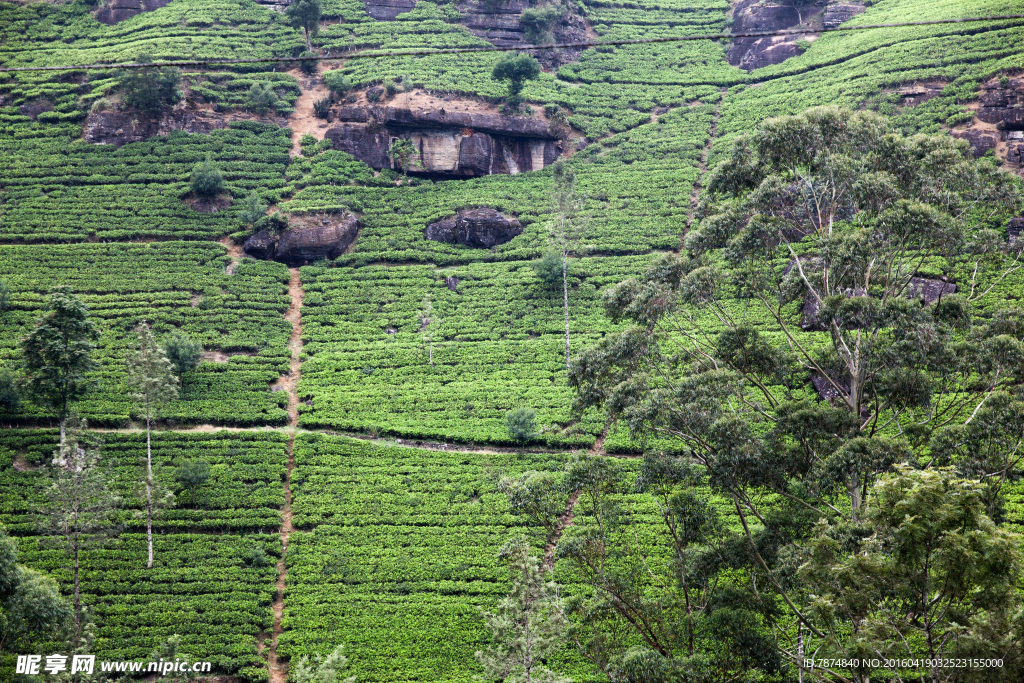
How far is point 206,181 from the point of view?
5397cm

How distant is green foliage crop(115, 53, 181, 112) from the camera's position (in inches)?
2361

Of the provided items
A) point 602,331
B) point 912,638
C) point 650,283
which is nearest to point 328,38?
point 602,331

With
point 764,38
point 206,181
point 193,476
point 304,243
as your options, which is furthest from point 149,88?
point 764,38

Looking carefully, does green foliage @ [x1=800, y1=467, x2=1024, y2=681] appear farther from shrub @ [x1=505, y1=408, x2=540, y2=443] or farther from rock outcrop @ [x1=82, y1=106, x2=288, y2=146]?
rock outcrop @ [x1=82, y1=106, x2=288, y2=146]

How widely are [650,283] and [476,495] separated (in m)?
15.2

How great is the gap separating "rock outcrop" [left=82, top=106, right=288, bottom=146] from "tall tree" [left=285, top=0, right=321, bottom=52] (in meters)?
15.3

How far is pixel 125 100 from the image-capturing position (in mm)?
60469

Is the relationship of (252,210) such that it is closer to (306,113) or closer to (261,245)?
(261,245)

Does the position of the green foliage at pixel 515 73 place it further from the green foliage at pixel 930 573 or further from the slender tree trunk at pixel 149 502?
the green foliage at pixel 930 573

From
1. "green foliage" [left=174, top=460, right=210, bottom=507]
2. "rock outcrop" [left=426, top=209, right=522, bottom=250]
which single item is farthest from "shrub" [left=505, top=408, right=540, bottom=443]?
"rock outcrop" [left=426, top=209, right=522, bottom=250]

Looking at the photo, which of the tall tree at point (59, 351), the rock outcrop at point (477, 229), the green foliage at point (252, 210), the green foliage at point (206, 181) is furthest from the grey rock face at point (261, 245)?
the tall tree at point (59, 351)

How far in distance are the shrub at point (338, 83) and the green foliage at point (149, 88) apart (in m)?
12.7

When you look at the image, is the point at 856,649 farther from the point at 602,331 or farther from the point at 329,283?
→ the point at 329,283

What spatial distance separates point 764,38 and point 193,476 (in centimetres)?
6933
